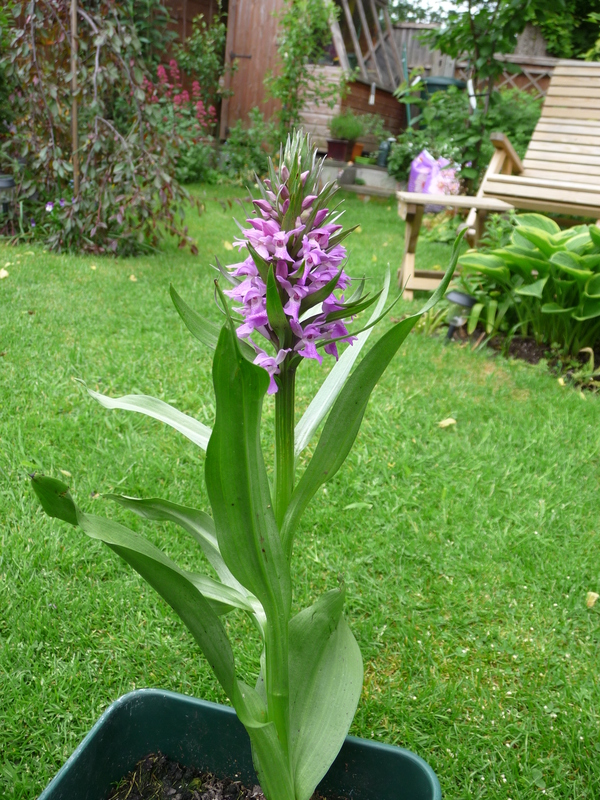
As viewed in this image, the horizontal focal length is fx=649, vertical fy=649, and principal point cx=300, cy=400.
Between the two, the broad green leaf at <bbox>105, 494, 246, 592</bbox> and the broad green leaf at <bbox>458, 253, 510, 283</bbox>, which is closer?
the broad green leaf at <bbox>105, 494, 246, 592</bbox>

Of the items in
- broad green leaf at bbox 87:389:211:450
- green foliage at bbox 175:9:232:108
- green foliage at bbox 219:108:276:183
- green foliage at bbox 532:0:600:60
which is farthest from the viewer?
green foliage at bbox 532:0:600:60

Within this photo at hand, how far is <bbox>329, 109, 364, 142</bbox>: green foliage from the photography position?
9.33m

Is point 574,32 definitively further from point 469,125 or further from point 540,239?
point 540,239

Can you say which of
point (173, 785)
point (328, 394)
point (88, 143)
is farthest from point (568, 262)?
point (88, 143)

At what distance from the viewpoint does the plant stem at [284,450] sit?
82cm

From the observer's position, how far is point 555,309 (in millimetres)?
3125

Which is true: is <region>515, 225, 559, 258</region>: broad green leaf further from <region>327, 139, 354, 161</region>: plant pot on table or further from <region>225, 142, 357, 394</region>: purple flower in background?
<region>327, 139, 354, 161</region>: plant pot on table

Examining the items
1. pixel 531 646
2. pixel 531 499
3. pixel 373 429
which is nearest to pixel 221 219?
pixel 373 429

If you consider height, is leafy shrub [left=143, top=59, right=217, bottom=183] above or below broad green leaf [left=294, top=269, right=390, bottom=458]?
above

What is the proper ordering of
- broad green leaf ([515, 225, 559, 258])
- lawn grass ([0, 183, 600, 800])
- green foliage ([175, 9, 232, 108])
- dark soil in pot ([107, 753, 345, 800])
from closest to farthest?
dark soil in pot ([107, 753, 345, 800])
lawn grass ([0, 183, 600, 800])
broad green leaf ([515, 225, 559, 258])
green foliage ([175, 9, 232, 108])

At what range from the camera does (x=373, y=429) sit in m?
2.44

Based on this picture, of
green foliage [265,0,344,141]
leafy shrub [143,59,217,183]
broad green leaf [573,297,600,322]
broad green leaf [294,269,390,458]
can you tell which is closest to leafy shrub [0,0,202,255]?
broad green leaf [573,297,600,322]

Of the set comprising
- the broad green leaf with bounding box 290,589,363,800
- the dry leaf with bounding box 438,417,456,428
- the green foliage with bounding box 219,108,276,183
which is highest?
the green foliage with bounding box 219,108,276,183

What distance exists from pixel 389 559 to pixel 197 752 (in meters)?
0.84
